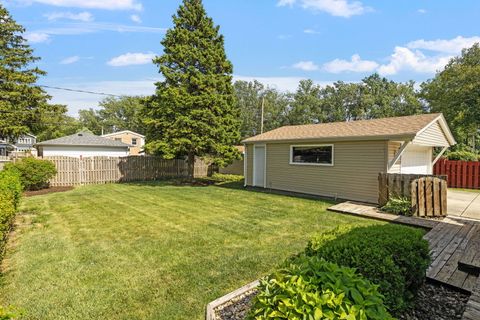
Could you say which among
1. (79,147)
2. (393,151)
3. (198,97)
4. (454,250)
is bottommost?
(454,250)

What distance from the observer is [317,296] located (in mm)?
1524

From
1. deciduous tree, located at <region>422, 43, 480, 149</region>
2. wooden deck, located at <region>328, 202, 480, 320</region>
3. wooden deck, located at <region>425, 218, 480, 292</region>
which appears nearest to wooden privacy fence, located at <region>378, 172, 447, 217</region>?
wooden deck, located at <region>328, 202, 480, 320</region>

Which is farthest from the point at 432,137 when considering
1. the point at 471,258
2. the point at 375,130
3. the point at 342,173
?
the point at 471,258

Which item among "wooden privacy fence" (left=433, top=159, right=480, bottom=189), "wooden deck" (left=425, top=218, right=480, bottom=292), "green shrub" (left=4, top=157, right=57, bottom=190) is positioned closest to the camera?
"wooden deck" (left=425, top=218, right=480, bottom=292)

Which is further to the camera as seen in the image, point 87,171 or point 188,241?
point 87,171

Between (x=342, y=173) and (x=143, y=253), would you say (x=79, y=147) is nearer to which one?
(x=342, y=173)

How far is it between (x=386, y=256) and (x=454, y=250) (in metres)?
3.24

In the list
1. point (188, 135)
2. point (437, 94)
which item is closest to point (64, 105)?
point (188, 135)

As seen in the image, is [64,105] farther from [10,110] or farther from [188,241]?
[188,241]

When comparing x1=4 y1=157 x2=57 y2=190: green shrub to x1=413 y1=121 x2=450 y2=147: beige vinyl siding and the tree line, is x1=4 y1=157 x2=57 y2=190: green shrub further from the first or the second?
x1=413 y1=121 x2=450 y2=147: beige vinyl siding

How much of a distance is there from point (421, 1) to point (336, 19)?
3305 mm

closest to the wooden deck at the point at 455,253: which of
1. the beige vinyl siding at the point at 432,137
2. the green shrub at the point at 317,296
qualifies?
the green shrub at the point at 317,296

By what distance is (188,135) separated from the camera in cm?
1378

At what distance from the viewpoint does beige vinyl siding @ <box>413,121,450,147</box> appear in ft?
31.5
